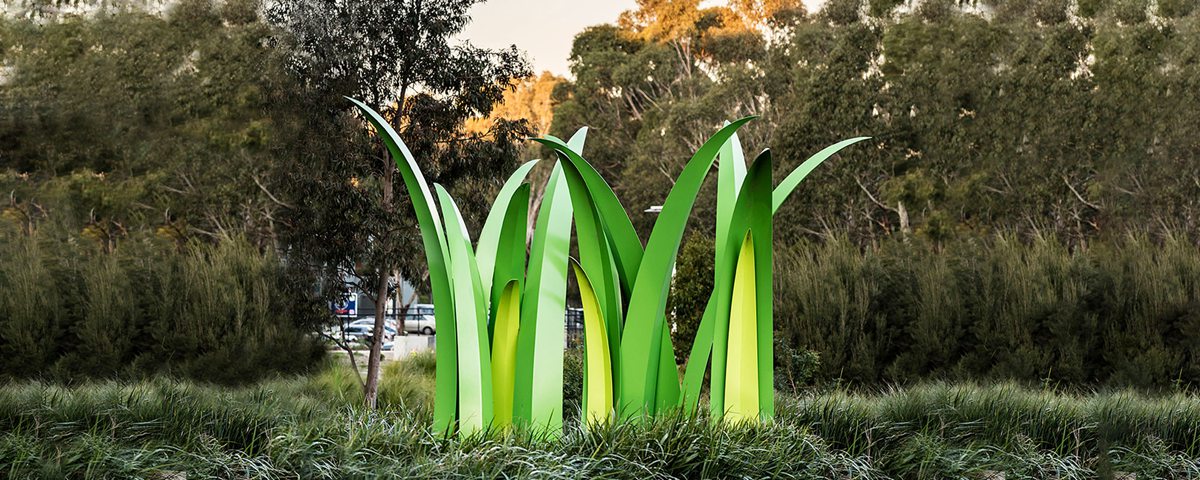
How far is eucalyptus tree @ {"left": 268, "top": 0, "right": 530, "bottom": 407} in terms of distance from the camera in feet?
30.5

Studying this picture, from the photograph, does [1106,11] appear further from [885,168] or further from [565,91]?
[565,91]

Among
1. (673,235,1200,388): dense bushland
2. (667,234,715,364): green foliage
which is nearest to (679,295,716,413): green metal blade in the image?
(673,235,1200,388): dense bushland

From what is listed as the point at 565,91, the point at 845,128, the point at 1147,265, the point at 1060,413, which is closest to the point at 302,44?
the point at 1060,413

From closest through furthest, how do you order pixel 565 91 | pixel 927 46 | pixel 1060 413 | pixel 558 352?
pixel 558 352 < pixel 1060 413 < pixel 927 46 < pixel 565 91

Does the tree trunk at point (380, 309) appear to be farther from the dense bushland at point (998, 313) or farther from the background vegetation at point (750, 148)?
the dense bushland at point (998, 313)

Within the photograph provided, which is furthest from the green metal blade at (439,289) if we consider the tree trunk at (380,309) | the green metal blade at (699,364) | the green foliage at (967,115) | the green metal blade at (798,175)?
the green foliage at (967,115)

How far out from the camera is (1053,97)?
1633 cm

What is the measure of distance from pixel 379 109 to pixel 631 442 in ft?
19.9

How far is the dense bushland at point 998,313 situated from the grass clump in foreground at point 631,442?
4184 mm

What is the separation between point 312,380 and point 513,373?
582cm

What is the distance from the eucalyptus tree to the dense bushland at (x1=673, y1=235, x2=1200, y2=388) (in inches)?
134

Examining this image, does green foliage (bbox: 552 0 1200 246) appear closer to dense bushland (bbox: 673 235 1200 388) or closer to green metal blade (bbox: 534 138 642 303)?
dense bushland (bbox: 673 235 1200 388)

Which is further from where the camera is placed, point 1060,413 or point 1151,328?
point 1151,328

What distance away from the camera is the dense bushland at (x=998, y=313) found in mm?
10852
